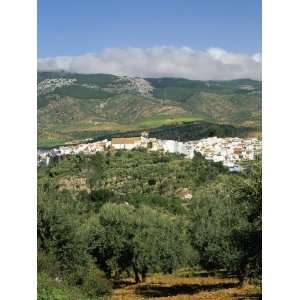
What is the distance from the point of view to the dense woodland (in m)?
4.20

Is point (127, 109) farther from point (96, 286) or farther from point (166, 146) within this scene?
point (96, 286)

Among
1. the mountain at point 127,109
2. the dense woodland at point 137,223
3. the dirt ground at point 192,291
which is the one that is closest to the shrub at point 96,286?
the dense woodland at point 137,223

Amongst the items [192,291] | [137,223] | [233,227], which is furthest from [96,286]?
[137,223]

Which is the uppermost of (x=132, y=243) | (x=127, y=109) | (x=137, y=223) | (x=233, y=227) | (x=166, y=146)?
(x=127, y=109)

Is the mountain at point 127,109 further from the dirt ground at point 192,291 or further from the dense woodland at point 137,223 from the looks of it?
the dirt ground at point 192,291

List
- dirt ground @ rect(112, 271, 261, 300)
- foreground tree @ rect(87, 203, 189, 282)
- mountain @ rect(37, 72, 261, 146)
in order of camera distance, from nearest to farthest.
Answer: dirt ground @ rect(112, 271, 261, 300) < foreground tree @ rect(87, 203, 189, 282) < mountain @ rect(37, 72, 261, 146)

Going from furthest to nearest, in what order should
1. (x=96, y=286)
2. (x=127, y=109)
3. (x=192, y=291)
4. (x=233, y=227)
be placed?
(x=127, y=109) → (x=233, y=227) → (x=96, y=286) → (x=192, y=291)

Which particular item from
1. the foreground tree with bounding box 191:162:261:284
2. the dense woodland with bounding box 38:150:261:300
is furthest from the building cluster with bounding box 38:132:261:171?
the foreground tree with bounding box 191:162:261:284

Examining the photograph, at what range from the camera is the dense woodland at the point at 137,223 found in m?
4.20

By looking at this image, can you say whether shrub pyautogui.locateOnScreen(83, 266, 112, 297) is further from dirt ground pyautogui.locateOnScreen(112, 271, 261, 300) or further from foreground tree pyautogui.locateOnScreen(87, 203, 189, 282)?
foreground tree pyautogui.locateOnScreen(87, 203, 189, 282)

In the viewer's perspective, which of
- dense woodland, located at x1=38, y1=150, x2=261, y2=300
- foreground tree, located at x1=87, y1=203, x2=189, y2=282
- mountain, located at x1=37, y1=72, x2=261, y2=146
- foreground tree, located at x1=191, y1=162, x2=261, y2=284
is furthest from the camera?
mountain, located at x1=37, y1=72, x2=261, y2=146

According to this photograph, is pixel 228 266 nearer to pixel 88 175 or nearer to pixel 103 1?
pixel 103 1

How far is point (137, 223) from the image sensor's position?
7637 mm
